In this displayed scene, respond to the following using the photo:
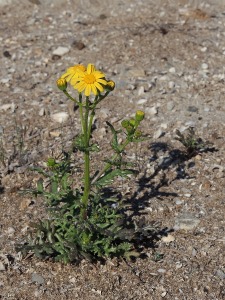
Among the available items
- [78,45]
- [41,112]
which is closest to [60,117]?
[41,112]

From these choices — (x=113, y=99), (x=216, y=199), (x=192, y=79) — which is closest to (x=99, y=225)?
(x=216, y=199)

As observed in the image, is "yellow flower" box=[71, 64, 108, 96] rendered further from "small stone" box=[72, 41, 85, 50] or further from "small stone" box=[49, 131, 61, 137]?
"small stone" box=[72, 41, 85, 50]

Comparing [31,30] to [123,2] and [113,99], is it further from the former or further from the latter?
[113,99]

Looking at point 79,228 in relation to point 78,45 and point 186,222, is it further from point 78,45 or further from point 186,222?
point 78,45

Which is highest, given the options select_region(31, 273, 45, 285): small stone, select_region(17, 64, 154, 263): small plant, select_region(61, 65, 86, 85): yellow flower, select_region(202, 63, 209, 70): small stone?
select_region(61, 65, 86, 85): yellow flower

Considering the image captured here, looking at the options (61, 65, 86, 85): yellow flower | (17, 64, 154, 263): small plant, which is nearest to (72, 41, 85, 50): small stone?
(17, 64, 154, 263): small plant

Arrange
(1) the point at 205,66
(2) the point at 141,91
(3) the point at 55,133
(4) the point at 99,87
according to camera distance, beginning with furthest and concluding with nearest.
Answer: (1) the point at 205,66, (2) the point at 141,91, (3) the point at 55,133, (4) the point at 99,87

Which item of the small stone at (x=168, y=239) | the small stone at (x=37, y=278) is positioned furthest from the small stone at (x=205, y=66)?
the small stone at (x=37, y=278)
